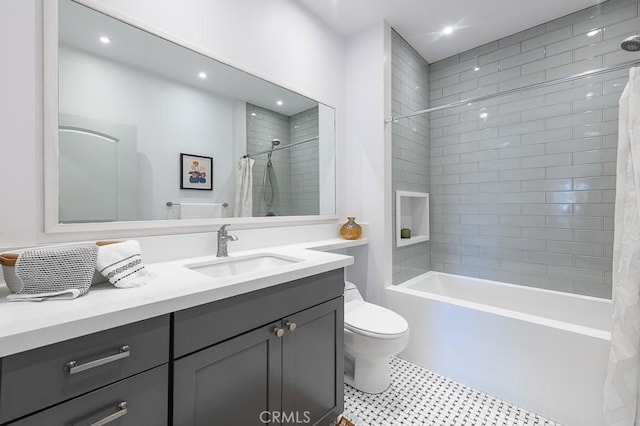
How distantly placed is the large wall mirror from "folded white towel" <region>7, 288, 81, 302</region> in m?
0.38

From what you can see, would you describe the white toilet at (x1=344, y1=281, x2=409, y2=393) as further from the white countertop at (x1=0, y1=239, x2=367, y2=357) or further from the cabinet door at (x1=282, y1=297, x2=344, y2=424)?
the white countertop at (x1=0, y1=239, x2=367, y2=357)

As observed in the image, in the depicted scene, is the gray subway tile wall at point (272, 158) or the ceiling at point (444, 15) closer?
the gray subway tile wall at point (272, 158)

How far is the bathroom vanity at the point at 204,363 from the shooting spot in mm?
685

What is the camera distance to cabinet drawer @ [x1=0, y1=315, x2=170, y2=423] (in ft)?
2.09

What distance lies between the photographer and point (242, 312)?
1.06 meters

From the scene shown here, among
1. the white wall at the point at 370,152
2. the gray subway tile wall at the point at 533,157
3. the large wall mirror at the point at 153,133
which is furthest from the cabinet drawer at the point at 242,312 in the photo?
the gray subway tile wall at the point at 533,157

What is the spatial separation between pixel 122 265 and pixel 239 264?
0.65 metres

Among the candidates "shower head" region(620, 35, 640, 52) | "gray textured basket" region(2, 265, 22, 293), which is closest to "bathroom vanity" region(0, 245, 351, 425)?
"gray textured basket" region(2, 265, 22, 293)

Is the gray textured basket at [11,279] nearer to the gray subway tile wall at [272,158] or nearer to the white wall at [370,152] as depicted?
the gray subway tile wall at [272,158]

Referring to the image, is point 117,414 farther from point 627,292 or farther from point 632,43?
point 632,43

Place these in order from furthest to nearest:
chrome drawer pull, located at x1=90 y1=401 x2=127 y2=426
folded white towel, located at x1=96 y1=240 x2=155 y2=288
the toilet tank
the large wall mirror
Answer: the toilet tank → the large wall mirror → folded white towel, located at x1=96 y1=240 x2=155 y2=288 → chrome drawer pull, located at x1=90 y1=401 x2=127 y2=426

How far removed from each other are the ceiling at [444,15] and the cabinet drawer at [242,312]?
202cm

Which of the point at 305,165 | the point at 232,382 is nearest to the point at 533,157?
the point at 305,165

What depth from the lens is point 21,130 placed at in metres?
1.04
